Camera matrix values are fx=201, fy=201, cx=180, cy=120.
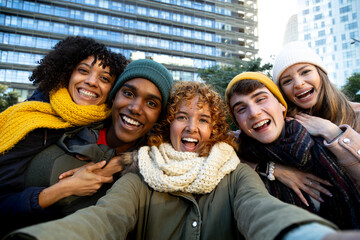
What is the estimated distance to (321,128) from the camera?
1.99m

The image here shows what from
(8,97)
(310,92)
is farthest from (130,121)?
(8,97)

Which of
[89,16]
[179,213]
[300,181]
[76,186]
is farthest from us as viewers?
[89,16]

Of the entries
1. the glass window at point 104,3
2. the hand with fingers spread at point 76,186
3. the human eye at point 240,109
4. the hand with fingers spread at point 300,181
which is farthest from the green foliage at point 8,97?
the hand with fingers spread at point 300,181

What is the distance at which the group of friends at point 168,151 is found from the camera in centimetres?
159

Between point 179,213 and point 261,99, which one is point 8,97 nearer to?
point 179,213

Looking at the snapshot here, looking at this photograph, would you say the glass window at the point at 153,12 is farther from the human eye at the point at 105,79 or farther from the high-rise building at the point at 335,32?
the high-rise building at the point at 335,32

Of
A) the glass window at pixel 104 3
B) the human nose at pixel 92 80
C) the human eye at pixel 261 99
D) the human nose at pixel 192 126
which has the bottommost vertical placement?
the human nose at pixel 192 126

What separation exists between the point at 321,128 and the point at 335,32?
67.4 m

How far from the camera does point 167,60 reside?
33.5 meters

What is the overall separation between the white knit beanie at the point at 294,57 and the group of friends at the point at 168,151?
0.05 feet

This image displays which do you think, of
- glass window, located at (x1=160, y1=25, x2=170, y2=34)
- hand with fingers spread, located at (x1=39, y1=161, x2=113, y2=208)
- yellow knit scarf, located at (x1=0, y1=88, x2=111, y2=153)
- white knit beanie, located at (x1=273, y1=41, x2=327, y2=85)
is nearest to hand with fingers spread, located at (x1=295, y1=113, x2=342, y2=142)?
white knit beanie, located at (x1=273, y1=41, x2=327, y2=85)

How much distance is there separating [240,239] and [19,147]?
2.17 metres

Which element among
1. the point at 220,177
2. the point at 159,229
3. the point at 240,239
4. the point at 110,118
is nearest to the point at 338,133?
the point at 220,177

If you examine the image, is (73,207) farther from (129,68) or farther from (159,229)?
(129,68)
